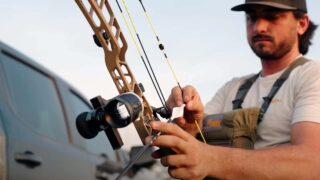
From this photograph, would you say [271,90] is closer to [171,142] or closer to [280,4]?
[280,4]

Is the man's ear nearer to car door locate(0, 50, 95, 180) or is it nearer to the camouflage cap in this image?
the camouflage cap

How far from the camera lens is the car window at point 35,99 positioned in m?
4.60

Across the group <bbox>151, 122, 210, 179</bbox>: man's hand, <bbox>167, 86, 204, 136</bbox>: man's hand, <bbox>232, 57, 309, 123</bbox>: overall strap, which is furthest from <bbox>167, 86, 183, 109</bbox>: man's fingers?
<bbox>151, 122, 210, 179</bbox>: man's hand

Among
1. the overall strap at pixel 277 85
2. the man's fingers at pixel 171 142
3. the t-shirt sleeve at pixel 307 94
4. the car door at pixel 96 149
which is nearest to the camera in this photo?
the man's fingers at pixel 171 142

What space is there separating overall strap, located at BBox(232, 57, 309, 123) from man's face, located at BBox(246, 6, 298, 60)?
0.33 ft

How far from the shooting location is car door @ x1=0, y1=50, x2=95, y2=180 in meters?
4.29

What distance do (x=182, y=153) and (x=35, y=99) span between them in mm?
2754

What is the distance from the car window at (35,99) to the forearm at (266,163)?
228 cm

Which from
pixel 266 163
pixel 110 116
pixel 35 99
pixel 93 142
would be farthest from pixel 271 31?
pixel 93 142

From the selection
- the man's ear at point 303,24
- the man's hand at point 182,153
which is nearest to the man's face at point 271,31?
the man's ear at point 303,24

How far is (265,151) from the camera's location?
2641 millimetres

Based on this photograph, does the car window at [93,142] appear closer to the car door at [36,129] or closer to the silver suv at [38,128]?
the silver suv at [38,128]

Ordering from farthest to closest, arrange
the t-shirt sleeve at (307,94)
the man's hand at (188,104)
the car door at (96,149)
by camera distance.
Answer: the car door at (96,149) < the man's hand at (188,104) < the t-shirt sleeve at (307,94)

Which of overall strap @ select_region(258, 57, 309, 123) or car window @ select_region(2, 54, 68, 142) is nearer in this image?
overall strap @ select_region(258, 57, 309, 123)
